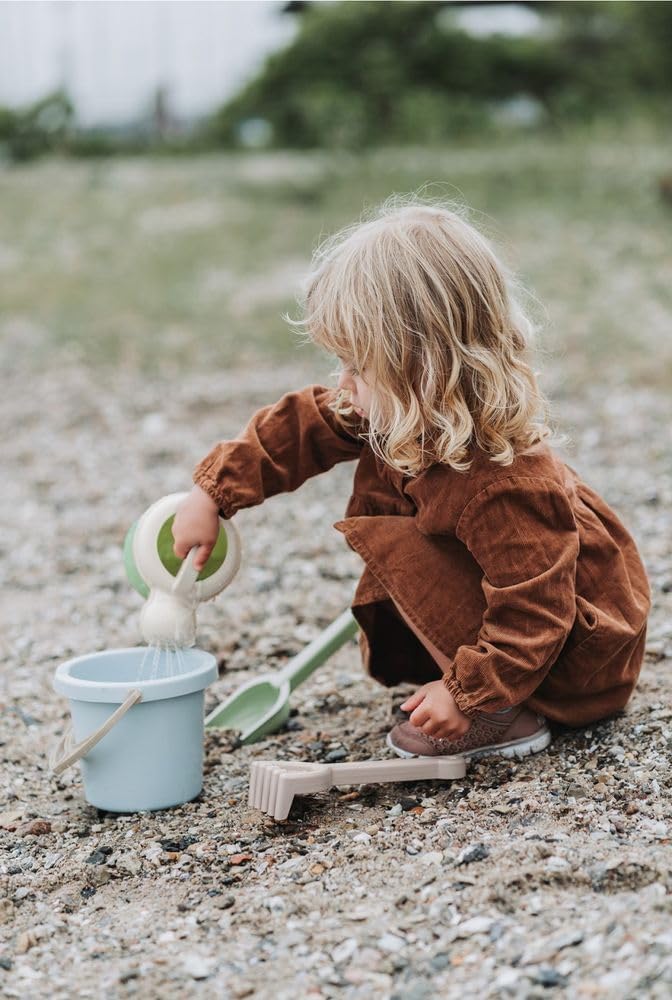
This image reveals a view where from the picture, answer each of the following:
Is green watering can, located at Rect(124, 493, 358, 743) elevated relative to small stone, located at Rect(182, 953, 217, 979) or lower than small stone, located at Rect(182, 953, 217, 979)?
elevated

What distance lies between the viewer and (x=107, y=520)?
185 inches

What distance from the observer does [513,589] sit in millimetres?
2305

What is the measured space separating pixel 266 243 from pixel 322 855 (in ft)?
23.2

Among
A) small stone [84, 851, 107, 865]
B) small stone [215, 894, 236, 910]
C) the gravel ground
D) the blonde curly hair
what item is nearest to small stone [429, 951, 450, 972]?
the gravel ground

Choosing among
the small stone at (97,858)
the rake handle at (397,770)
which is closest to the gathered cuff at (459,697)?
the rake handle at (397,770)

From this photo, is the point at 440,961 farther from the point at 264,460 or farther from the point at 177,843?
the point at 264,460

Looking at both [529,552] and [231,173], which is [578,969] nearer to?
[529,552]

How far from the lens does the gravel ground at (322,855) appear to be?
181 centimetres

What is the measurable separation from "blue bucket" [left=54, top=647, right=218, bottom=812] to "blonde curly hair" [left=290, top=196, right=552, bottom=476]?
663mm

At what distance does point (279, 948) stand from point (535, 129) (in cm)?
1078

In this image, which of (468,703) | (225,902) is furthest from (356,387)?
(225,902)

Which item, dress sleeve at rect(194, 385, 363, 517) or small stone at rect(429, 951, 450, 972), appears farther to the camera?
dress sleeve at rect(194, 385, 363, 517)

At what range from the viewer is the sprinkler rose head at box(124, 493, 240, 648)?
99.7 inches

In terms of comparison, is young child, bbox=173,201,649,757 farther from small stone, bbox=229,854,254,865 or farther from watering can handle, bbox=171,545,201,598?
small stone, bbox=229,854,254,865
